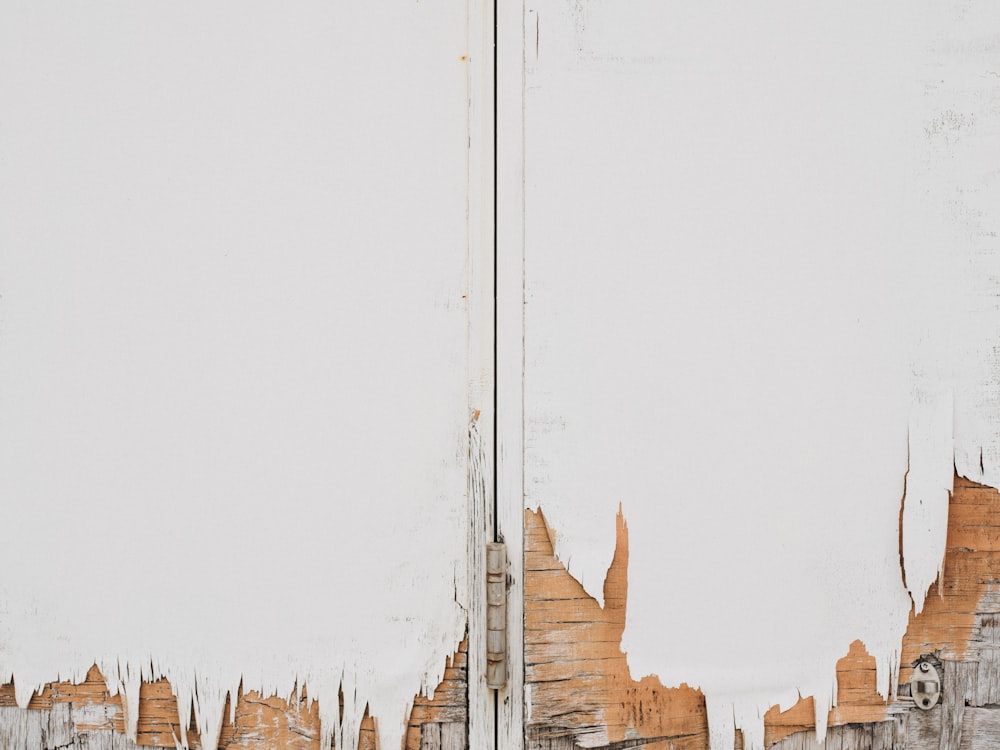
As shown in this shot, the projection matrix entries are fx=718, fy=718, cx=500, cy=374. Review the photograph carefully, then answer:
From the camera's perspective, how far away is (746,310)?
2.69 feet

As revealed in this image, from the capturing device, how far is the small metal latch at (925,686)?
845 millimetres

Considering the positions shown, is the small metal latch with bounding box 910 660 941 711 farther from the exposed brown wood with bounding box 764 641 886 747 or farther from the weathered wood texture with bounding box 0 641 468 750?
the weathered wood texture with bounding box 0 641 468 750

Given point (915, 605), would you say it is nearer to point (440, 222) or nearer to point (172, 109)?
point (440, 222)

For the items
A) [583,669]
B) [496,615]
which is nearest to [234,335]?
[496,615]

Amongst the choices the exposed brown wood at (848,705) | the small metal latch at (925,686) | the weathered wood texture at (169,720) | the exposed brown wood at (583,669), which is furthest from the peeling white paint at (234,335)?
the small metal latch at (925,686)

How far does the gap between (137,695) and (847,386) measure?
2.91ft

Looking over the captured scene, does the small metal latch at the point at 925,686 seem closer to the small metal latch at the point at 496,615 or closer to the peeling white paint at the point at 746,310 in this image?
the peeling white paint at the point at 746,310

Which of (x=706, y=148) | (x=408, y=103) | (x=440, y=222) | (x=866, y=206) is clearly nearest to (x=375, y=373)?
(x=440, y=222)

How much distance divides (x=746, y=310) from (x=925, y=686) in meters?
0.49

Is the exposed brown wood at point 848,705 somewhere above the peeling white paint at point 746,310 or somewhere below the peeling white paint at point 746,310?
below

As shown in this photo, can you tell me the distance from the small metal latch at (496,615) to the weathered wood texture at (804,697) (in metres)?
0.03

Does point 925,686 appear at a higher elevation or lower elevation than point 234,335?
lower

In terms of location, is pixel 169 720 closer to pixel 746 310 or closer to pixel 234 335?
pixel 234 335

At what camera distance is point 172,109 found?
0.81 meters
